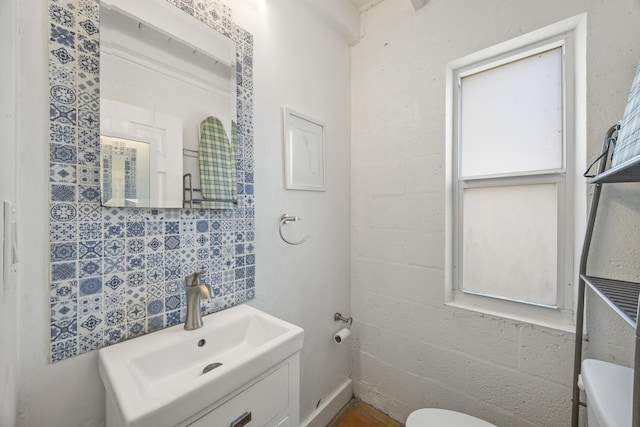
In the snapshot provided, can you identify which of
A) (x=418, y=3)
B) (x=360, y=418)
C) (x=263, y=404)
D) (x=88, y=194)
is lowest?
(x=360, y=418)

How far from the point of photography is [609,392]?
723mm

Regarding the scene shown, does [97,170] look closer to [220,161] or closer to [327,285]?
[220,161]

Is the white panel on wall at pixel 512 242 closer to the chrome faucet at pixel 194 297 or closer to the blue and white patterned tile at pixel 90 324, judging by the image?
the chrome faucet at pixel 194 297

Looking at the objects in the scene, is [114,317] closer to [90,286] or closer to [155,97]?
[90,286]

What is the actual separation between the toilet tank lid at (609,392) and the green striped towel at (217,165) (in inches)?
51.7

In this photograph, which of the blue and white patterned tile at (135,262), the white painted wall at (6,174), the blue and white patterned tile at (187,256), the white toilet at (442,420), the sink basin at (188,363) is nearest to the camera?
the white painted wall at (6,174)

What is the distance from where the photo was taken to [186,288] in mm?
905

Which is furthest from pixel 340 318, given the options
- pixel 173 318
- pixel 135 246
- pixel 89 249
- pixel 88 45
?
pixel 88 45

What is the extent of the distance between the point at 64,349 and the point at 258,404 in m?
0.57

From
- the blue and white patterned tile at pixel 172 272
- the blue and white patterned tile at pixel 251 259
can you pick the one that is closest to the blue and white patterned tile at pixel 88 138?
the blue and white patterned tile at pixel 172 272

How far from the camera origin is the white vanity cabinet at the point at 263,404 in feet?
2.20

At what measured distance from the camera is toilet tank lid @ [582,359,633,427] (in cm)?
63

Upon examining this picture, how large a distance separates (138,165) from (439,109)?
4.75 ft

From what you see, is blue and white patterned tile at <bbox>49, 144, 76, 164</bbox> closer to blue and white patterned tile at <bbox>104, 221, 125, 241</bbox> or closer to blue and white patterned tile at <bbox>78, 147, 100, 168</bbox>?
blue and white patterned tile at <bbox>78, 147, 100, 168</bbox>
